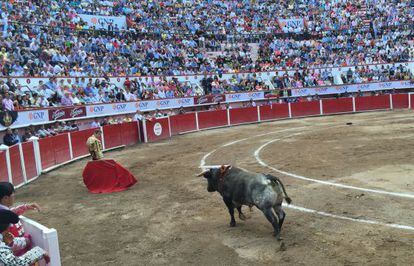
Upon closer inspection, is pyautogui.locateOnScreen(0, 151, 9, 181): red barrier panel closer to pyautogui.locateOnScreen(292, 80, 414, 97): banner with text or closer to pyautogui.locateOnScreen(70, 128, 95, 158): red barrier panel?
pyautogui.locateOnScreen(70, 128, 95, 158): red barrier panel

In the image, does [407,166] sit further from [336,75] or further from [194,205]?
[336,75]

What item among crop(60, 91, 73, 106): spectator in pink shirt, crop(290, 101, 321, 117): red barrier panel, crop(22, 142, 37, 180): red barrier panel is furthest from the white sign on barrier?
crop(290, 101, 321, 117): red barrier panel

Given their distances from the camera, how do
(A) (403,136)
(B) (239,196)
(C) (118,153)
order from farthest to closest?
(C) (118,153) < (A) (403,136) < (B) (239,196)

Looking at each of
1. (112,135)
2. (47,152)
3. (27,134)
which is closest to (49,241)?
(47,152)

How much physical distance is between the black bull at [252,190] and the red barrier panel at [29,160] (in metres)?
7.45

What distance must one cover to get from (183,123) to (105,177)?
43.1ft

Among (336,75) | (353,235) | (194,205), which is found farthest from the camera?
(336,75)

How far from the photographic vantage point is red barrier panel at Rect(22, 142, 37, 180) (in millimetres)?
12664

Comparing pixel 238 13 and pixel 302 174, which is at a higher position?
pixel 238 13

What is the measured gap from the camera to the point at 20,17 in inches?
904

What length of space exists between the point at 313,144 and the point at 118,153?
7.12m

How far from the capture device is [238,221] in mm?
7242

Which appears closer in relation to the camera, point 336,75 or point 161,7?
point 336,75

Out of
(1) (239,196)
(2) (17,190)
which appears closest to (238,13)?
(2) (17,190)
